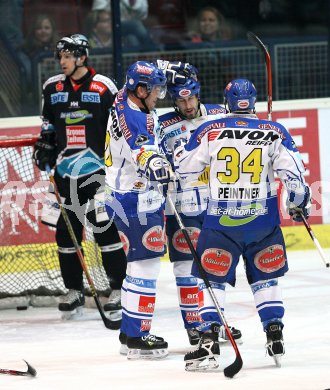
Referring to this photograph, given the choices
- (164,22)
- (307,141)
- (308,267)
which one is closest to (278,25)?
(164,22)

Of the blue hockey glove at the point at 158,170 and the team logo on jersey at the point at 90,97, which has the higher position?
the blue hockey glove at the point at 158,170

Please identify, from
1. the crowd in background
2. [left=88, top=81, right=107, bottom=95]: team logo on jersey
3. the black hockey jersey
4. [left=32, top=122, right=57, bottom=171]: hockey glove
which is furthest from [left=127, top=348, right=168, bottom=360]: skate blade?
the crowd in background

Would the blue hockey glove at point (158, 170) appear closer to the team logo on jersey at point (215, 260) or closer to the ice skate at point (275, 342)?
the team logo on jersey at point (215, 260)

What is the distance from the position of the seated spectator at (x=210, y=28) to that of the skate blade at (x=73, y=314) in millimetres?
3422

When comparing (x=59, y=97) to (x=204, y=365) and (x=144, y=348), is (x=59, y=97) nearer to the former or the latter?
(x=144, y=348)

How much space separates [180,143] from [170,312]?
4.30 feet

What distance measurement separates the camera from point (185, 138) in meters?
6.13

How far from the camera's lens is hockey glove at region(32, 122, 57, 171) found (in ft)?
22.8

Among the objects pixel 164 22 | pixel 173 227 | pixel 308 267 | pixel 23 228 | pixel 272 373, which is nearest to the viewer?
pixel 272 373

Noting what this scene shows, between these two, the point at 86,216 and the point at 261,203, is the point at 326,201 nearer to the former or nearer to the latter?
the point at 86,216

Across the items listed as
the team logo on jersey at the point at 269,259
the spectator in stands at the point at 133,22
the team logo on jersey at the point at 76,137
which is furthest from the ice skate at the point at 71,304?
the spectator in stands at the point at 133,22

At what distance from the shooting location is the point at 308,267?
838cm

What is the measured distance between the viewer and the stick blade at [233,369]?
17.2 ft

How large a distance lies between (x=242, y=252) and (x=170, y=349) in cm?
77
